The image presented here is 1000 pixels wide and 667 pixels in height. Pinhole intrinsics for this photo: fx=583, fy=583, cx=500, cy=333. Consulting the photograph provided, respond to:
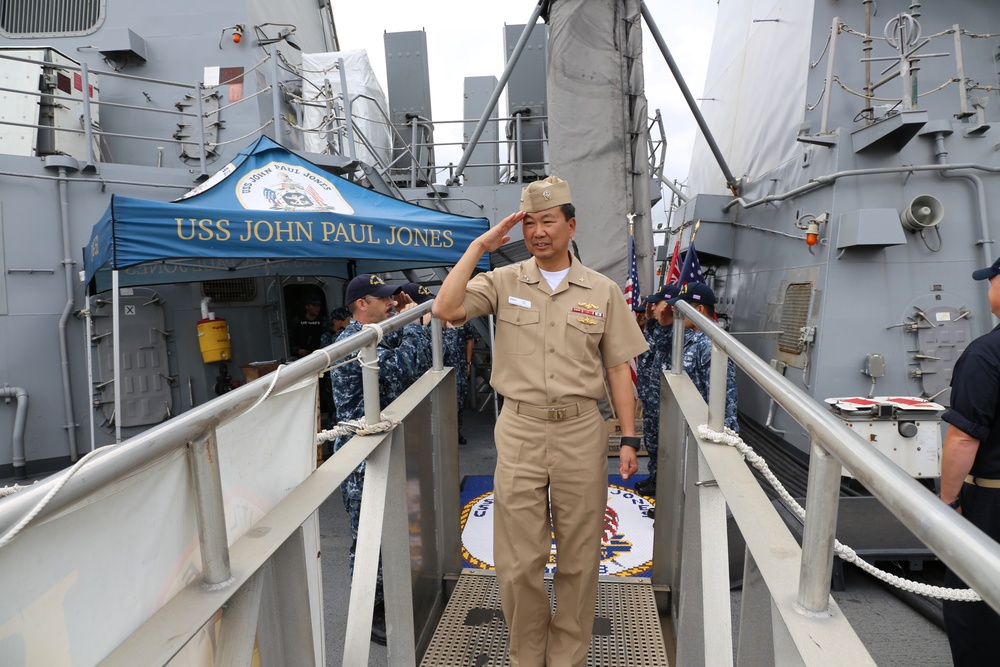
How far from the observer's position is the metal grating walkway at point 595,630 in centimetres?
241

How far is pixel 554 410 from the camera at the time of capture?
2.10 metres

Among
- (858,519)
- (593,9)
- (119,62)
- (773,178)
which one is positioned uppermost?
(119,62)

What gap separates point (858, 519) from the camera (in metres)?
3.24

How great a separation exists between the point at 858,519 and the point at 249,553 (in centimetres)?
331

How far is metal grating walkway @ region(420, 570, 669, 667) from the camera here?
7.91 feet

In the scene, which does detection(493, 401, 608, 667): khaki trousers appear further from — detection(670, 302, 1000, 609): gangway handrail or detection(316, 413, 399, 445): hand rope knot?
detection(670, 302, 1000, 609): gangway handrail

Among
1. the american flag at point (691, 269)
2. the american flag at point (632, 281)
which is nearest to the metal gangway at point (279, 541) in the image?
the american flag at point (632, 281)

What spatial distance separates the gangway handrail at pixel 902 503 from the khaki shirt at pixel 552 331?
2.95 ft

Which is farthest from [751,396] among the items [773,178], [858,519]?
[858,519]

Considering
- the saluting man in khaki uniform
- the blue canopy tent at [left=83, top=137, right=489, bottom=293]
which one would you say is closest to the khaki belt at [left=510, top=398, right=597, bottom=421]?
the saluting man in khaki uniform

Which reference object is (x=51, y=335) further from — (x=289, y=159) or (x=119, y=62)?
(x=119, y=62)

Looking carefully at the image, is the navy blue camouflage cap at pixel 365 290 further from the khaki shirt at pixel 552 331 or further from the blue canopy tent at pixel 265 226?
the blue canopy tent at pixel 265 226

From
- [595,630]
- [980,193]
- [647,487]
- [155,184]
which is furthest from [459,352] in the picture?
[980,193]

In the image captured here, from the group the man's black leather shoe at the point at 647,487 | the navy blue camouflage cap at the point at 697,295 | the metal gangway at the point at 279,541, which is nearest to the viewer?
the metal gangway at the point at 279,541
